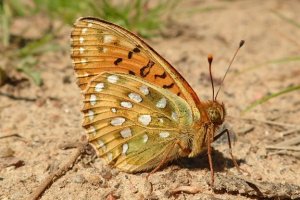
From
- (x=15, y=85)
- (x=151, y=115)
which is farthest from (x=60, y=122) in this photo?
(x=151, y=115)

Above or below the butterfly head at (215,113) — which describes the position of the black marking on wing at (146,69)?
above

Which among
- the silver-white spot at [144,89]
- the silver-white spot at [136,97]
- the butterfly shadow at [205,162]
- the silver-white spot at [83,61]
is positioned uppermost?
the silver-white spot at [83,61]

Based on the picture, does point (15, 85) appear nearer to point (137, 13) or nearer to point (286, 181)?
point (137, 13)

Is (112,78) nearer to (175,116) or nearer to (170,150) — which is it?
(175,116)

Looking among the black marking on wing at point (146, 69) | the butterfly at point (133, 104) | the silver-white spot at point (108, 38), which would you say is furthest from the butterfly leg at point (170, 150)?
the silver-white spot at point (108, 38)

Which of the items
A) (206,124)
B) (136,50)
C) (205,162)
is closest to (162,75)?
(136,50)

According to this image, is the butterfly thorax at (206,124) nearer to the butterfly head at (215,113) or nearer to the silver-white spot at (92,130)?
the butterfly head at (215,113)

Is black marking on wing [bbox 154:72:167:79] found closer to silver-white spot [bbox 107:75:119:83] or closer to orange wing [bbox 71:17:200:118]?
orange wing [bbox 71:17:200:118]
